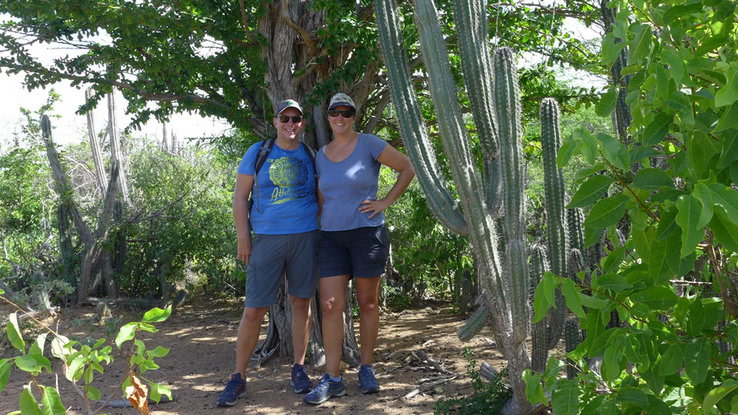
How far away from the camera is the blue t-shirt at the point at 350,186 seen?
4074 mm

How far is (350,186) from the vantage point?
4070mm

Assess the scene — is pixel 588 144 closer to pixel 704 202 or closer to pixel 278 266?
pixel 704 202

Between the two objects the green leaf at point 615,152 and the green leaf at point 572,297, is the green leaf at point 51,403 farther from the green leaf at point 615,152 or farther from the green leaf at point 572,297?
the green leaf at point 615,152

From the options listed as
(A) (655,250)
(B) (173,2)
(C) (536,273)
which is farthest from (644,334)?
(B) (173,2)

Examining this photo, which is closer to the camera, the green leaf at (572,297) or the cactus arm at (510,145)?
the green leaf at (572,297)

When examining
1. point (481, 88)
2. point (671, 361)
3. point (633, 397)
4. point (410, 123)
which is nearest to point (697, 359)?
point (671, 361)

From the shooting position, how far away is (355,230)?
4109 mm

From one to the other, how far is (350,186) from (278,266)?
0.71 metres

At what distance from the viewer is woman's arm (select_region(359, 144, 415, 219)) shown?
4.09m

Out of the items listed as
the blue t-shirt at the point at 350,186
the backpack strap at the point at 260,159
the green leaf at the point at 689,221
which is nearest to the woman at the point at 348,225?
the blue t-shirt at the point at 350,186

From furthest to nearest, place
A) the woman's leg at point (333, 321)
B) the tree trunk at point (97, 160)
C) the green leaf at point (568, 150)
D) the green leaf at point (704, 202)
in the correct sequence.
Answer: the tree trunk at point (97, 160) < the woman's leg at point (333, 321) < the green leaf at point (568, 150) < the green leaf at point (704, 202)

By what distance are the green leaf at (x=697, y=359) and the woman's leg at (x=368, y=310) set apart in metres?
2.80

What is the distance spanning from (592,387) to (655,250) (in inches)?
17.3

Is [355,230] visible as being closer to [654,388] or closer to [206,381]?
[206,381]
